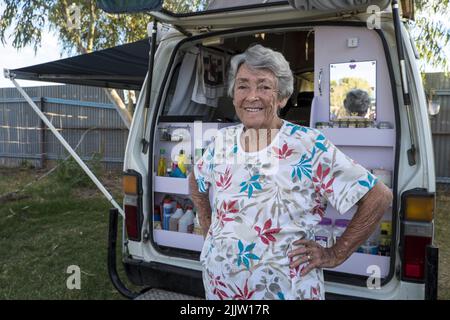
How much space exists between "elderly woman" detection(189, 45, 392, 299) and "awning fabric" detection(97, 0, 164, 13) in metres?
0.66

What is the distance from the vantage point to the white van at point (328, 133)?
7.02ft

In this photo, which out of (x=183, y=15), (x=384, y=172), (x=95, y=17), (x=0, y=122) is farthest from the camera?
(x=0, y=122)

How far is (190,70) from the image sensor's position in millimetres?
3391

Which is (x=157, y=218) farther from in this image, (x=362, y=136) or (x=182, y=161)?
(x=362, y=136)

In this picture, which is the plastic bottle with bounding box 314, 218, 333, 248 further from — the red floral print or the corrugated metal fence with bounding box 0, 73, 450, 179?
the corrugated metal fence with bounding box 0, 73, 450, 179

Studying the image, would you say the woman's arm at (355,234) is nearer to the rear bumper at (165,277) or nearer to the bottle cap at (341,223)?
the bottle cap at (341,223)

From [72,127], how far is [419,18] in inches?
337

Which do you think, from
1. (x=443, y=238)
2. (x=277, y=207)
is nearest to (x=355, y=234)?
(x=277, y=207)

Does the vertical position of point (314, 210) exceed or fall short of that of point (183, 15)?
it falls short

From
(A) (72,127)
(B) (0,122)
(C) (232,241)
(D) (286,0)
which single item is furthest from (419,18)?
(B) (0,122)

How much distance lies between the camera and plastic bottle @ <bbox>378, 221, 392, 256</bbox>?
230 cm

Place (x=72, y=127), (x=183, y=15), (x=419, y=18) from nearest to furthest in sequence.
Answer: (x=183, y=15)
(x=419, y=18)
(x=72, y=127)
